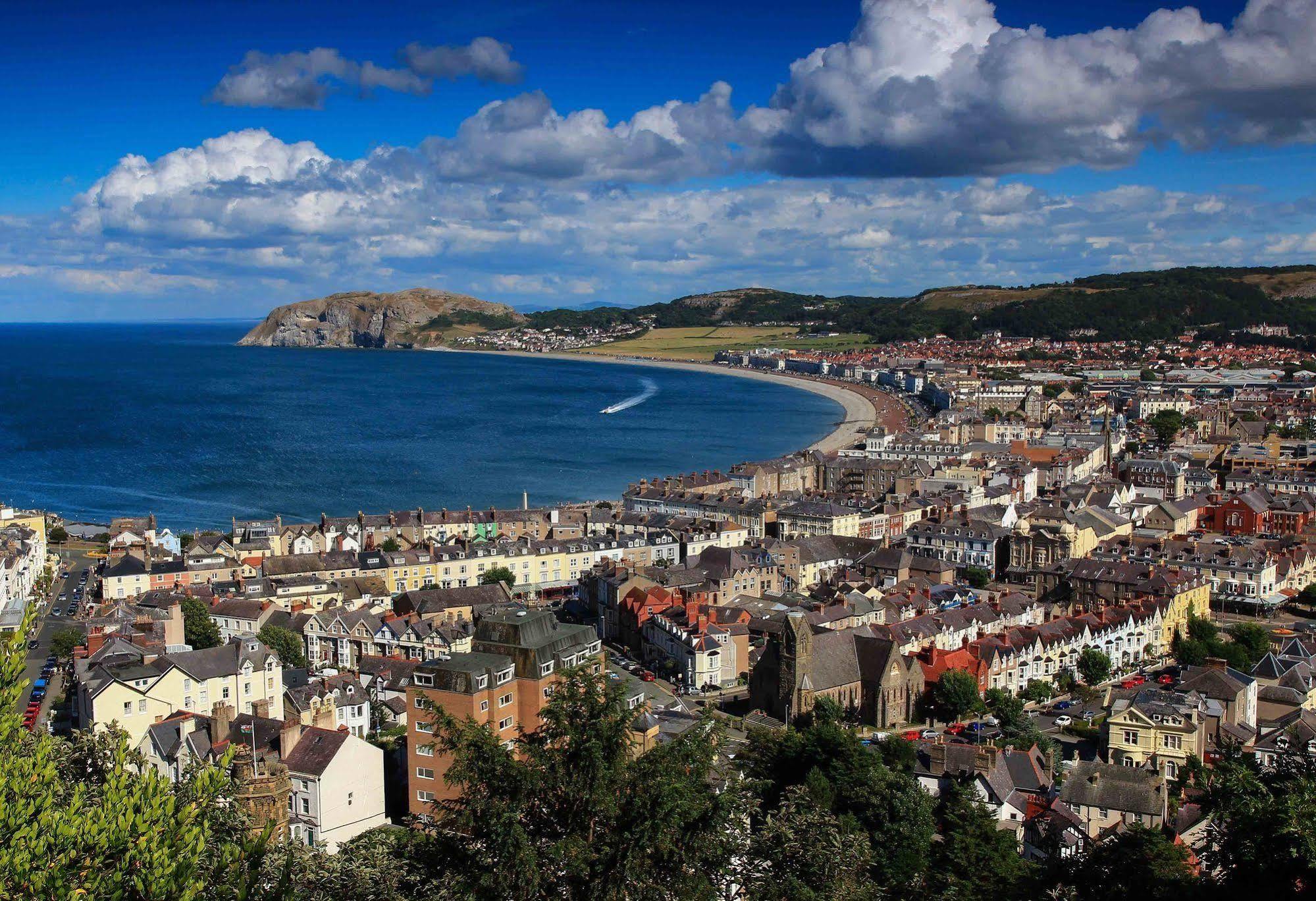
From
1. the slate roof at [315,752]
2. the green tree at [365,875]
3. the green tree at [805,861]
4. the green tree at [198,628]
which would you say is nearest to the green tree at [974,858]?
the green tree at [805,861]

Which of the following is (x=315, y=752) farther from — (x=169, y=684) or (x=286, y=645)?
(x=286, y=645)

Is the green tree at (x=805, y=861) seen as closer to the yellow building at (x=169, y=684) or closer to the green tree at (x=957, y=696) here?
the green tree at (x=957, y=696)

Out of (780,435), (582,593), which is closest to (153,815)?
(582,593)

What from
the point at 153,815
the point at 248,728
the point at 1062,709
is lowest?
the point at 1062,709

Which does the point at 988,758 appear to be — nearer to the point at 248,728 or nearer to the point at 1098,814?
the point at 1098,814

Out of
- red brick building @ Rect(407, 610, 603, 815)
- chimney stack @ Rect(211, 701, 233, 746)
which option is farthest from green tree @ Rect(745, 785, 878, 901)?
chimney stack @ Rect(211, 701, 233, 746)

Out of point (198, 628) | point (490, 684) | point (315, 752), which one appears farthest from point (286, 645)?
point (490, 684)

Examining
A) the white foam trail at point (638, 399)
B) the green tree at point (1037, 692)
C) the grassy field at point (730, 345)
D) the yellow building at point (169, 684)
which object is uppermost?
the grassy field at point (730, 345)

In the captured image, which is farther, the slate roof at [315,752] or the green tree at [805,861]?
the slate roof at [315,752]
